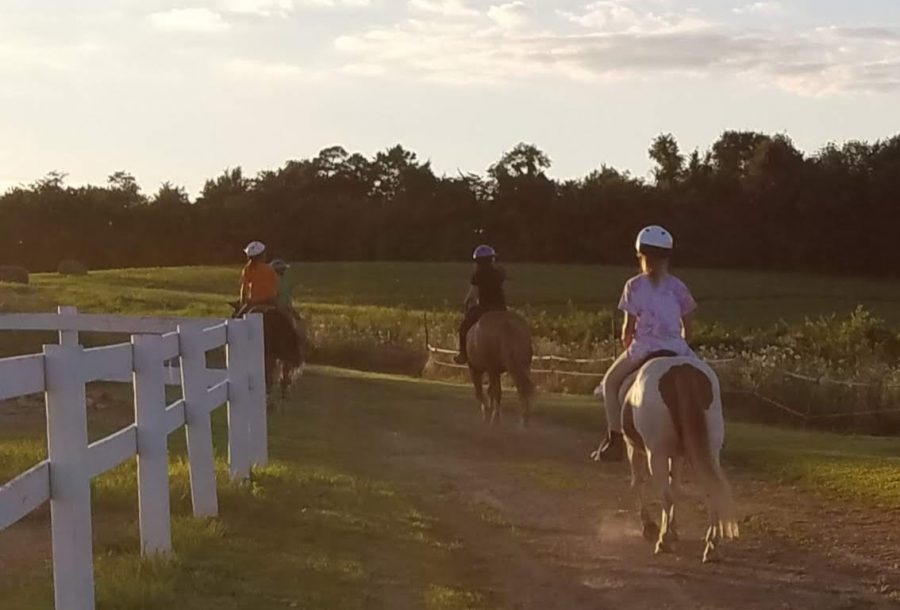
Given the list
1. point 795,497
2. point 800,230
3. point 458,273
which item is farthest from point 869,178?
point 795,497

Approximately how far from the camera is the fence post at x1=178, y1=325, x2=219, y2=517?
9.85 meters

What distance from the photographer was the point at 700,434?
9141 mm

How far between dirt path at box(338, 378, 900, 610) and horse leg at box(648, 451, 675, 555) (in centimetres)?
12

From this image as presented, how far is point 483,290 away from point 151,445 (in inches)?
393

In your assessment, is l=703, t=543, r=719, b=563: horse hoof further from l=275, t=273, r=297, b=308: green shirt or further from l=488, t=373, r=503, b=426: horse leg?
l=275, t=273, r=297, b=308: green shirt

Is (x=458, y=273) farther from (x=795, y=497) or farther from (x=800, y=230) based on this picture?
(x=795, y=497)

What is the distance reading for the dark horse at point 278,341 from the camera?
19.0 metres

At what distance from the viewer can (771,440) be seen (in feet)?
58.5

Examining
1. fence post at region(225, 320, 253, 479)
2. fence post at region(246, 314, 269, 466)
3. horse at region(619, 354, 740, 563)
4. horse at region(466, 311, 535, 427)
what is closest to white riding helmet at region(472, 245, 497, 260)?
horse at region(466, 311, 535, 427)

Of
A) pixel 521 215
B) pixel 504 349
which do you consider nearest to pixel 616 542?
pixel 504 349

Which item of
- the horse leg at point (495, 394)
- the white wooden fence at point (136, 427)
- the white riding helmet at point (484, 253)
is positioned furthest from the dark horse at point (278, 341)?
the white wooden fence at point (136, 427)

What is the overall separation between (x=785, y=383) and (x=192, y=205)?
252ft

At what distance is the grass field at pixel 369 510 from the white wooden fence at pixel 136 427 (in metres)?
0.39

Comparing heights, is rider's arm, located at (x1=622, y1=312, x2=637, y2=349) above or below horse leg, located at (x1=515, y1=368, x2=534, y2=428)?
above
